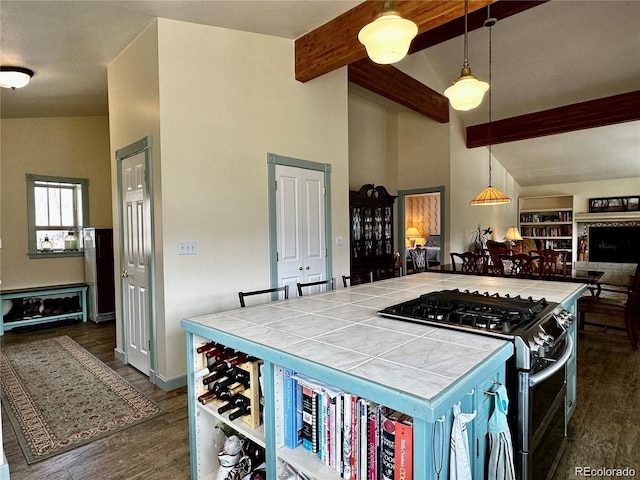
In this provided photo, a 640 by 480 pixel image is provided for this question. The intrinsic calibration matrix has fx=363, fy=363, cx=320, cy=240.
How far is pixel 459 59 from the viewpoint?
5891mm

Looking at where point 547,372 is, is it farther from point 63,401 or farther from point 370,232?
point 370,232

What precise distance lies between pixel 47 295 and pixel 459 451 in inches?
234

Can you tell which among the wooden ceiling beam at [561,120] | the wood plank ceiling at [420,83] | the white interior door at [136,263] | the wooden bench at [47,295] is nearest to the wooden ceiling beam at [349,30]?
the wood plank ceiling at [420,83]

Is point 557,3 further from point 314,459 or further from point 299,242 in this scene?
point 314,459

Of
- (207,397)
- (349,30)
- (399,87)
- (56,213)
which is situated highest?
(399,87)

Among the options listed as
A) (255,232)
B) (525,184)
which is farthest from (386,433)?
(525,184)

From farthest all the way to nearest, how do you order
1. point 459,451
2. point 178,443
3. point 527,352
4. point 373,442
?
point 178,443 → point 527,352 → point 373,442 → point 459,451

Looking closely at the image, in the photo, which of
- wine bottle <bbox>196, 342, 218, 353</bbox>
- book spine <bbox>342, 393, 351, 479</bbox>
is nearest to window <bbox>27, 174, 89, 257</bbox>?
wine bottle <bbox>196, 342, 218, 353</bbox>

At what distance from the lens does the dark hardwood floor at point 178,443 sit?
1.99m

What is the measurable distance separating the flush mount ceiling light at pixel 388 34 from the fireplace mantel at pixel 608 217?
7910mm

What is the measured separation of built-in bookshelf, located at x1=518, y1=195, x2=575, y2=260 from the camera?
27.2 feet

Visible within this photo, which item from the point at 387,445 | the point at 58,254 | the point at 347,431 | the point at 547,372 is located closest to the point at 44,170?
the point at 58,254

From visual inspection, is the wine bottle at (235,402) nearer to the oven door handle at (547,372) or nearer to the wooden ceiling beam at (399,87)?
the oven door handle at (547,372)

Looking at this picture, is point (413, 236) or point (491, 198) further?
point (413, 236)
